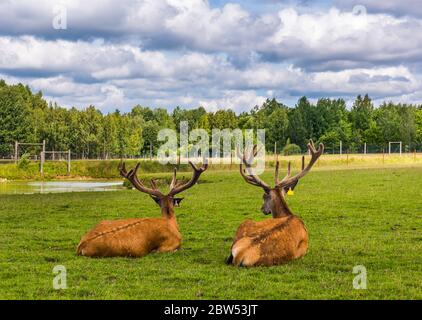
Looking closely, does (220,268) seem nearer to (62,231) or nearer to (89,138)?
(62,231)

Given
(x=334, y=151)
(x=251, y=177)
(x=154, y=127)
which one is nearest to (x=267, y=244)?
(x=251, y=177)

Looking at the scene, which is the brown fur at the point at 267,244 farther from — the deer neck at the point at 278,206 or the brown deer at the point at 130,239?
the brown deer at the point at 130,239

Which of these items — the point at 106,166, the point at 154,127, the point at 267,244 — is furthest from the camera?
the point at 154,127

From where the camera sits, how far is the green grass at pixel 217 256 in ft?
25.8

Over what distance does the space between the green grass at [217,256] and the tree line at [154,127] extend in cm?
6477

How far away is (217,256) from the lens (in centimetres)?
1051

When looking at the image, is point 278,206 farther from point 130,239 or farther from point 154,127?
point 154,127

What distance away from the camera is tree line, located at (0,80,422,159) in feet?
271

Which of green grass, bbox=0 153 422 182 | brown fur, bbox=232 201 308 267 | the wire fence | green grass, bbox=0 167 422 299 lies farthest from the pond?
the wire fence

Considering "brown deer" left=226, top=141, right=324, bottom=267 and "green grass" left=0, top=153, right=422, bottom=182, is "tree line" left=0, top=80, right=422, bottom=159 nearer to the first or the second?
"green grass" left=0, top=153, right=422, bottom=182

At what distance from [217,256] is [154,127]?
296ft

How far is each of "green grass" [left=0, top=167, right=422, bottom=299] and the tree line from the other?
6477 cm

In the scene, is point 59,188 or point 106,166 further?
point 106,166
